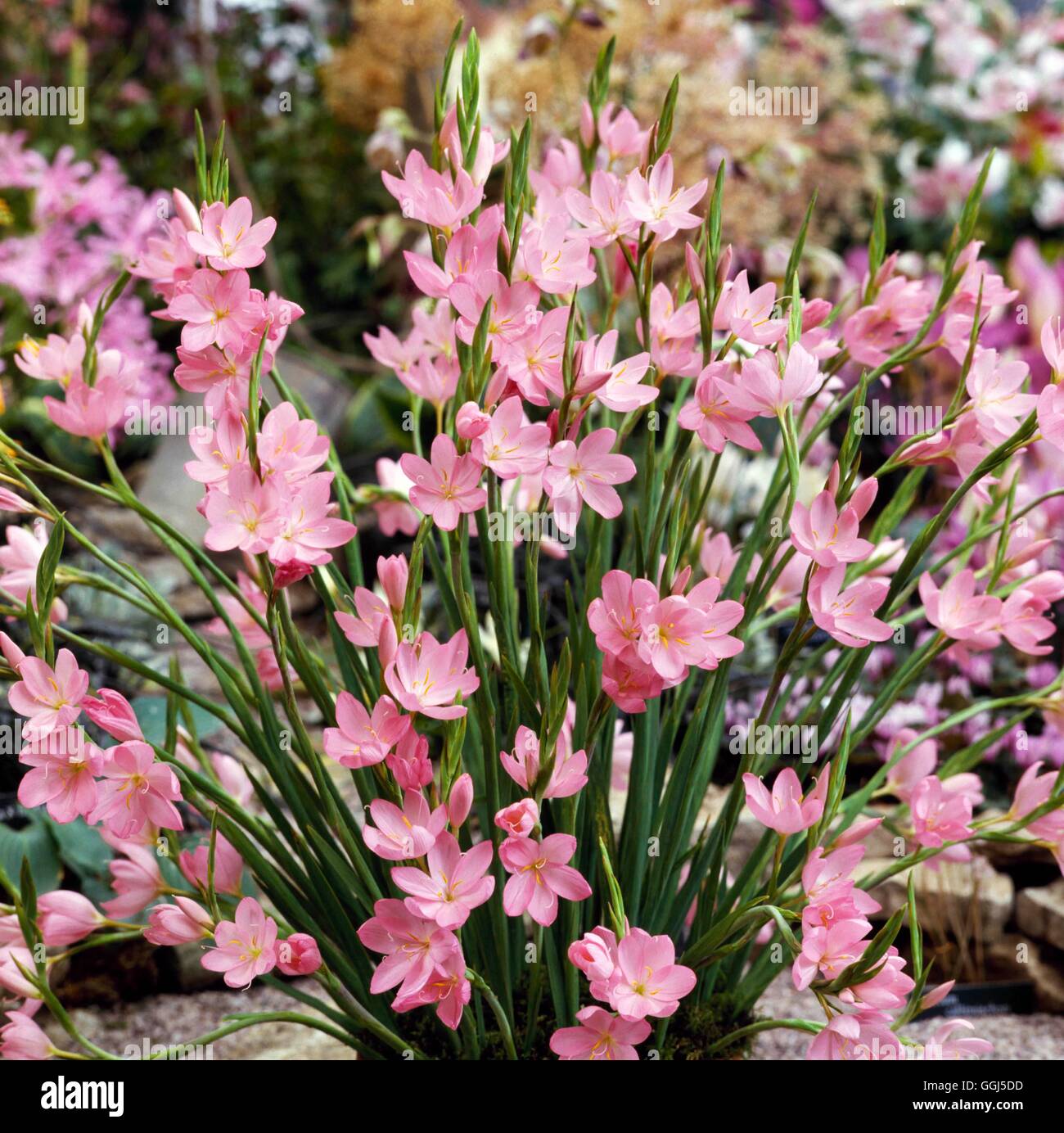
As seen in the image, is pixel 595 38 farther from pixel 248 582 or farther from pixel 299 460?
pixel 299 460

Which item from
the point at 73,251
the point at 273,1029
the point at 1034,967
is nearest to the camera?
the point at 273,1029

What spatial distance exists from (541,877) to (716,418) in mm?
267

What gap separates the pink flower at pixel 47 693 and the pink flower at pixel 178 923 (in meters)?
0.12

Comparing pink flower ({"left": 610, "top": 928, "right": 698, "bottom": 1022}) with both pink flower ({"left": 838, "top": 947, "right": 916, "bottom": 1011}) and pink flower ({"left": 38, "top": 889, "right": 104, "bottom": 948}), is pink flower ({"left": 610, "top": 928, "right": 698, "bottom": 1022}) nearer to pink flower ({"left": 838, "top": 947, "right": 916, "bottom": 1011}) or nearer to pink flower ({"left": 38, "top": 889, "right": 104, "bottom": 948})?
pink flower ({"left": 838, "top": 947, "right": 916, "bottom": 1011})

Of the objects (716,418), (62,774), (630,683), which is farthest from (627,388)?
(62,774)

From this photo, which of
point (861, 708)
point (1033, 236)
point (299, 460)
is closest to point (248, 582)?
point (299, 460)

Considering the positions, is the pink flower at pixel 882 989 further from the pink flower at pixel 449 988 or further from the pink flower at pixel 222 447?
the pink flower at pixel 222 447

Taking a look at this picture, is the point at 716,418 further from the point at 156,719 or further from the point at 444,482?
the point at 156,719

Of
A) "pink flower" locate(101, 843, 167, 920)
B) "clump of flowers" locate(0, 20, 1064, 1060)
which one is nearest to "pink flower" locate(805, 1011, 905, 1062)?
"clump of flowers" locate(0, 20, 1064, 1060)

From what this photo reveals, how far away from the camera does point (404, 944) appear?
60cm

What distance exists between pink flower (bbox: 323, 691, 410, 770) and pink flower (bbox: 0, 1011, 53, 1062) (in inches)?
10.8

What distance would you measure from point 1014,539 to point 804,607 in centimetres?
27

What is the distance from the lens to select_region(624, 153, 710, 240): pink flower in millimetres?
647

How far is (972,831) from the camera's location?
2.39 feet
